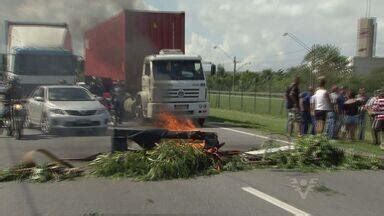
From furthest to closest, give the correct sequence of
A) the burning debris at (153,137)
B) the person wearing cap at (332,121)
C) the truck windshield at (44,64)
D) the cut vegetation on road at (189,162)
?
the truck windshield at (44,64) → the person wearing cap at (332,121) → the burning debris at (153,137) → the cut vegetation on road at (189,162)

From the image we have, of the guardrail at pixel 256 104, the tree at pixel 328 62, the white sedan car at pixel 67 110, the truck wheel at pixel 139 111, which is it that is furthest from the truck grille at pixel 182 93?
the tree at pixel 328 62

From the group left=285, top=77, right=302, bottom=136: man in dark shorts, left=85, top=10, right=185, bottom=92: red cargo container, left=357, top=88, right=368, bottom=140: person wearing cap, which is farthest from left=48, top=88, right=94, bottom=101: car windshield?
left=357, top=88, right=368, bottom=140: person wearing cap

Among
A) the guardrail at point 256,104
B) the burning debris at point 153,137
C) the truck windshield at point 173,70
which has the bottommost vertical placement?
the guardrail at point 256,104

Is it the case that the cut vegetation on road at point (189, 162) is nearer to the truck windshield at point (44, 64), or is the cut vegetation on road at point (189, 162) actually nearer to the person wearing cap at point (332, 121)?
the person wearing cap at point (332, 121)

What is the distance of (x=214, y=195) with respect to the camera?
7.75m

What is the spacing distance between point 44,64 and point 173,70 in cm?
665

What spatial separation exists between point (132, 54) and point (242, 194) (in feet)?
47.9

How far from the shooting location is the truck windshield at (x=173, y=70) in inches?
772

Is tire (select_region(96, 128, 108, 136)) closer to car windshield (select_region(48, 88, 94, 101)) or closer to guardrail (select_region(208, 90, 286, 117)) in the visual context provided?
car windshield (select_region(48, 88, 94, 101))

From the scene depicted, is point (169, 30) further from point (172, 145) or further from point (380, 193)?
point (380, 193)

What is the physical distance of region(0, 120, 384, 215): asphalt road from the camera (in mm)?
6930

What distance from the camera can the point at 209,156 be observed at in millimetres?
9750

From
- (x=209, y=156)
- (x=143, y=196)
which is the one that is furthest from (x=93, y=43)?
(x=143, y=196)

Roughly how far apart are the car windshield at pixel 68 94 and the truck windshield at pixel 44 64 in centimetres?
648
